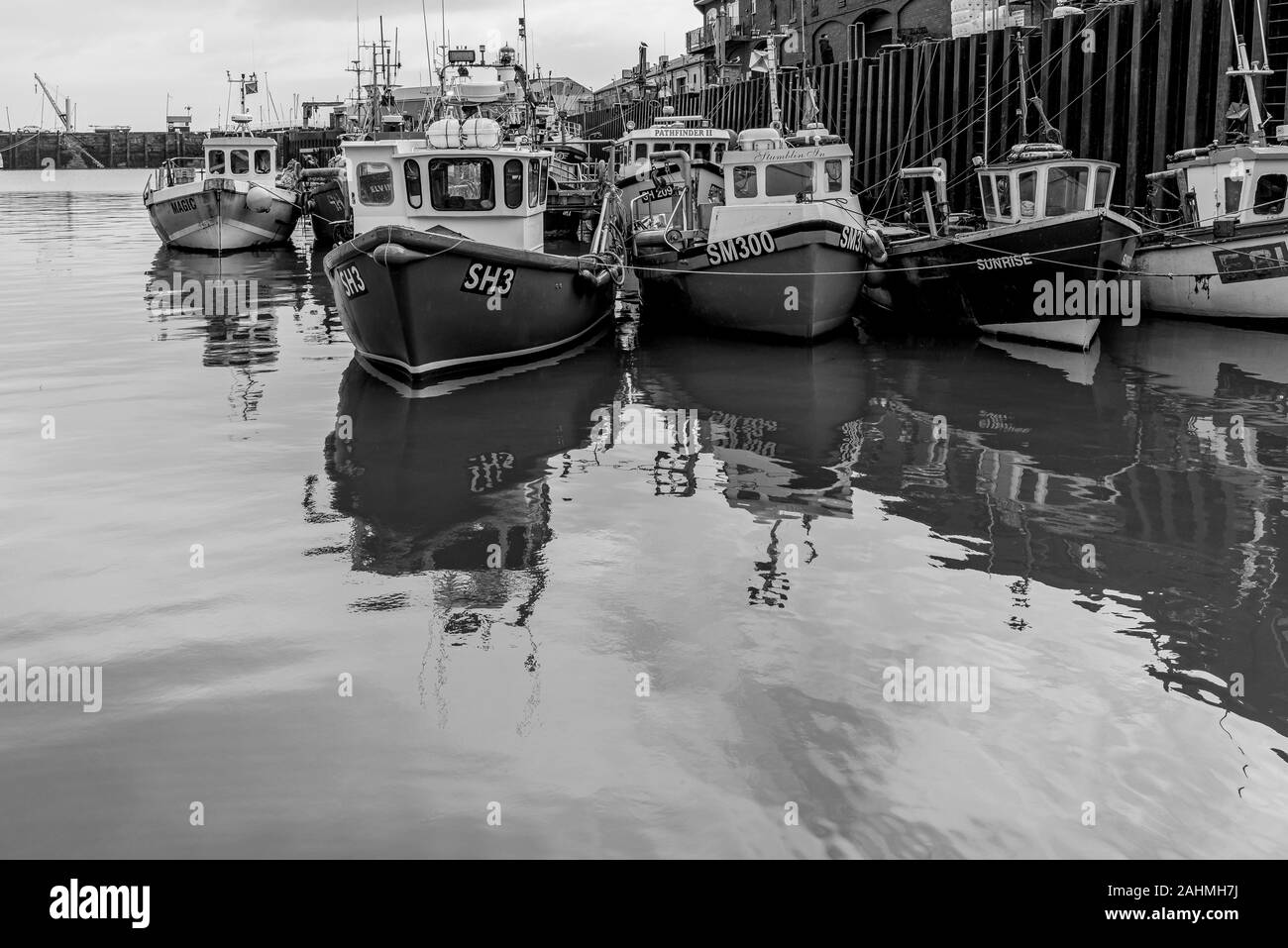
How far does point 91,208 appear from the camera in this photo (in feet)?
189

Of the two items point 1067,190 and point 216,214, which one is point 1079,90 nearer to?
point 1067,190

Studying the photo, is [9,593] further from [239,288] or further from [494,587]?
[239,288]

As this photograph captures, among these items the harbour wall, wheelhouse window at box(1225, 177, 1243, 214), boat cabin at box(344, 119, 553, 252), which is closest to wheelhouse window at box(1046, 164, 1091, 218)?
wheelhouse window at box(1225, 177, 1243, 214)

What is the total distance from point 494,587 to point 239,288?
18.7 meters

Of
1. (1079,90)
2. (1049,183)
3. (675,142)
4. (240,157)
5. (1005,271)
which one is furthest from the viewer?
(240,157)

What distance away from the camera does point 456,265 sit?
12.6 metres

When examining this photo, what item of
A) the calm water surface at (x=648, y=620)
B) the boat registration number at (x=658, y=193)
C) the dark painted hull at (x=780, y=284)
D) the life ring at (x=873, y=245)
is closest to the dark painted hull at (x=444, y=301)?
the calm water surface at (x=648, y=620)

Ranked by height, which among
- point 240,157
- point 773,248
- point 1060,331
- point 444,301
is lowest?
point 1060,331

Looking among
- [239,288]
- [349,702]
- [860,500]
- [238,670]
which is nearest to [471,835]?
[349,702]

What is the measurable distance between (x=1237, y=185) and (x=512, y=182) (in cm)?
929

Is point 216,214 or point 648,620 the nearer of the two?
point 648,620

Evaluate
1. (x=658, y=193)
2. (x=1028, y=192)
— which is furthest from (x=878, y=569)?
(x=658, y=193)

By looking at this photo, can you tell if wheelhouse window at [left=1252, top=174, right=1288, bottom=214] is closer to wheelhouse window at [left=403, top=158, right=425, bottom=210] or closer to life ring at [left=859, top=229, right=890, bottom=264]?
life ring at [left=859, top=229, right=890, bottom=264]
